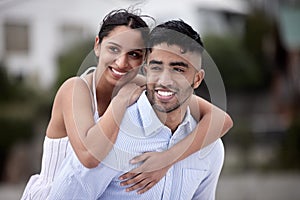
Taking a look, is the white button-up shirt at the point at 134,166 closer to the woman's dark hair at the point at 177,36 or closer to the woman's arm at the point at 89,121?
the woman's arm at the point at 89,121

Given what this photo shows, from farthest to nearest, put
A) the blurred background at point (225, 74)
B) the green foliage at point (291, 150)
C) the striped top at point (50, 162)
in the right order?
the green foliage at point (291, 150)
the blurred background at point (225, 74)
the striped top at point (50, 162)

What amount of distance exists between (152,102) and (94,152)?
176 millimetres

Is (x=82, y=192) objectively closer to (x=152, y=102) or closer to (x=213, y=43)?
(x=152, y=102)

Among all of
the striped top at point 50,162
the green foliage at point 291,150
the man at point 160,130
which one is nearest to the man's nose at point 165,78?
the man at point 160,130

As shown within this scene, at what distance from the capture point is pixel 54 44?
10.6 meters

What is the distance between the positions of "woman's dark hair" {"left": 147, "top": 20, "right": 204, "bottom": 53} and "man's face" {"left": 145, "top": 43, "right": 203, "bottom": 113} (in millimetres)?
11

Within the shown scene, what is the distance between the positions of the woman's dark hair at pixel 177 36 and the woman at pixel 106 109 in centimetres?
5

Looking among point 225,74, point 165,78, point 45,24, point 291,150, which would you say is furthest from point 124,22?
point 45,24

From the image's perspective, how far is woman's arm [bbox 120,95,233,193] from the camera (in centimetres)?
169

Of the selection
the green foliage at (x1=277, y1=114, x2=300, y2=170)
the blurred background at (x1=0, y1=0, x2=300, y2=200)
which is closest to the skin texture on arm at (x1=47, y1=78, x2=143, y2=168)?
the blurred background at (x1=0, y1=0, x2=300, y2=200)

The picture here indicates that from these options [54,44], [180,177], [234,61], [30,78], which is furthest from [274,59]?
[180,177]

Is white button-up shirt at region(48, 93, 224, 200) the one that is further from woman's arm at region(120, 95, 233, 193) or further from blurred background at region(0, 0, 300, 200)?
blurred background at region(0, 0, 300, 200)

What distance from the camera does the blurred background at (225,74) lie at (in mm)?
8250

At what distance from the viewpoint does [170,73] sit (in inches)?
63.9
